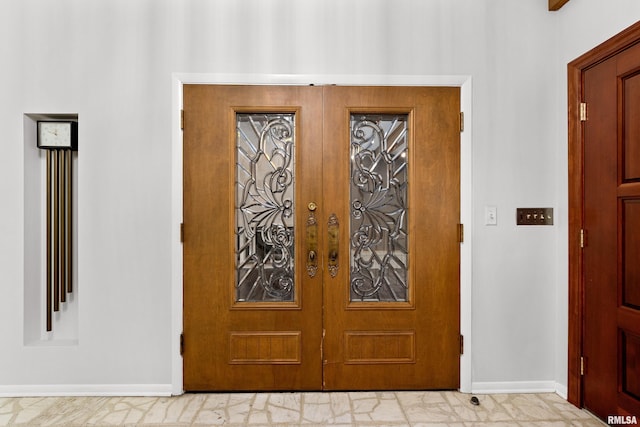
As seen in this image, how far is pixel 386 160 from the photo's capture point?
91.1 inches

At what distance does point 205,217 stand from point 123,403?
1162 millimetres

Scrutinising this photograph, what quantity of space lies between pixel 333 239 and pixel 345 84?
0.94 m

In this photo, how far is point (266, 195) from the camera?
2.30 meters

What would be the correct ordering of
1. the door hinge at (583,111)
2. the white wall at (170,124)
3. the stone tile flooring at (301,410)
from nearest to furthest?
the stone tile flooring at (301,410) → the door hinge at (583,111) → the white wall at (170,124)

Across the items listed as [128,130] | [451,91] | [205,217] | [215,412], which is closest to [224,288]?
[205,217]

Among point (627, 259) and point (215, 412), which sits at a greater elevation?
point (627, 259)

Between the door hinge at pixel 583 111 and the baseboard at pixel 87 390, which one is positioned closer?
the door hinge at pixel 583 111

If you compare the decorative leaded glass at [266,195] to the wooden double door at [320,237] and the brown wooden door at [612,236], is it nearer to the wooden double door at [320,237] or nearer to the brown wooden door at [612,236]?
the wooden double door at [320,237]

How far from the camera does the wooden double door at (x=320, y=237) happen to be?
2289 mm

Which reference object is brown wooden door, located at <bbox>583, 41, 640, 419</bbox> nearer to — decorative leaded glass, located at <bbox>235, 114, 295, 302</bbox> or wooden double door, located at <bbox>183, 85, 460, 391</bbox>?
wooden double door, located at <bbox>183, 85, 460, 391</bbox>

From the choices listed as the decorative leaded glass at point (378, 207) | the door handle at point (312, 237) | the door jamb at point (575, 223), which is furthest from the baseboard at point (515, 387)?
the door handle at point (312, 237)

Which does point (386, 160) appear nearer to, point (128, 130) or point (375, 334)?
point (375, 334)

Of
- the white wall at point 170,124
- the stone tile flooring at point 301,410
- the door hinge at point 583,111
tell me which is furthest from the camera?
the white wall at point 170,124

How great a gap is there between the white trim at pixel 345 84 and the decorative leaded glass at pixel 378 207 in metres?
0.23
